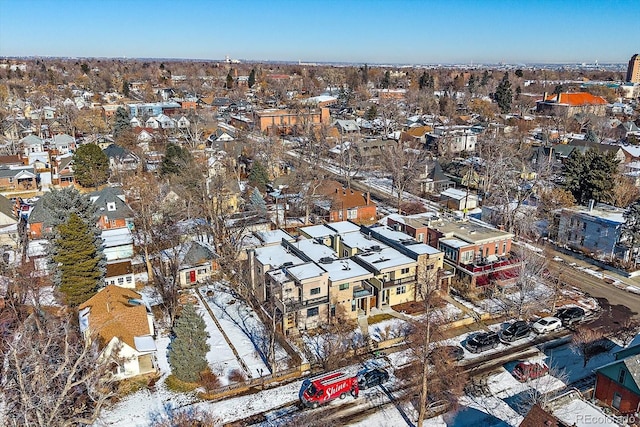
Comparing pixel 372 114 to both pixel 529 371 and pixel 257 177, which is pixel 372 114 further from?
pixel 529 371

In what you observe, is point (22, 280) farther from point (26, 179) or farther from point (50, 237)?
point (26, 179)

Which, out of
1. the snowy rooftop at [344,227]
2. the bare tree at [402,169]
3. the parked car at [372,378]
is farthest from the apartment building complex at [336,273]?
the bare tree at [402,169]

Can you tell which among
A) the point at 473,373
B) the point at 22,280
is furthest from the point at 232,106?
the point at 473,373

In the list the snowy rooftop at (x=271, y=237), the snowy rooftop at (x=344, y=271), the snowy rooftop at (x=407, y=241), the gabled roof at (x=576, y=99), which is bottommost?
the snowy rooftop at (x=271, y=237)

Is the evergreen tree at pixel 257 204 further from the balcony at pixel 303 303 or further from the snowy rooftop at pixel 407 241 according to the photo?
the balcony at pixel 303 303

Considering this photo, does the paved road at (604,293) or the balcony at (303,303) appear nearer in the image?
the balcony at (303,303)

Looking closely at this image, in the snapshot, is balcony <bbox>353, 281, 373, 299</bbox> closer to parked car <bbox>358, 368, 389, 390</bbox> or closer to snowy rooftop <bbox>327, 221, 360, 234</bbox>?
parked car <bbox>358, 368, 389, 390</bbox>

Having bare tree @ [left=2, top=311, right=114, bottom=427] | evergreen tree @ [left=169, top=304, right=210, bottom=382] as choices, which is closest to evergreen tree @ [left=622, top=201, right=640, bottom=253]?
evergreen tree @ [left=169, top=304, right=210, bottom=382]

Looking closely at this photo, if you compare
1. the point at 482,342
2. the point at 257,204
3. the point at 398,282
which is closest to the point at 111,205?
the point at 257,204
